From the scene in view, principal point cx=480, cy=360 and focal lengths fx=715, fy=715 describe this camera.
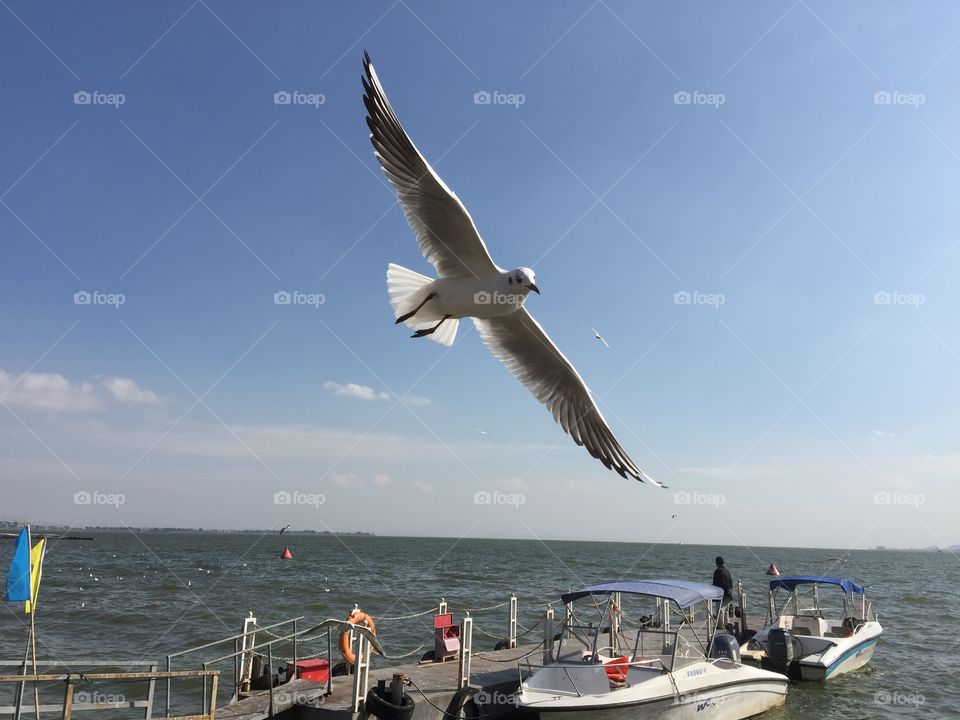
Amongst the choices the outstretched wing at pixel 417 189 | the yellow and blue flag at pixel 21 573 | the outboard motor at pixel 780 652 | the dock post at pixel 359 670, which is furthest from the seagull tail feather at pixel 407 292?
the outboard motor at pixel 780 652

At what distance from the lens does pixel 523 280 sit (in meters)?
7.75

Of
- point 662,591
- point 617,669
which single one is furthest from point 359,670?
point 662,591

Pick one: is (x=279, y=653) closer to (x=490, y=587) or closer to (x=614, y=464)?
(x=614, y=464)

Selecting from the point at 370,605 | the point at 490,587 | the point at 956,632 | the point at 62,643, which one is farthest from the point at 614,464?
the point at 490,587

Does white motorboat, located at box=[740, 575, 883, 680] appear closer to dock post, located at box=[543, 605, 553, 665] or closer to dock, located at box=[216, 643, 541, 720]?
dock post, located at box=[543, 605, 553, 665]

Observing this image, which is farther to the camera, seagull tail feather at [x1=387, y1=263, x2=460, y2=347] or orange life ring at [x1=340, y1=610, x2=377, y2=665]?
orange life ring at [x1=340, y1=610, x2=377, y2=665]

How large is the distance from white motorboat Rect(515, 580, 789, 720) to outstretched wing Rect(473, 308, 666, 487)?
9.14ft

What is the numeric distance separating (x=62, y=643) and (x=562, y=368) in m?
16.3

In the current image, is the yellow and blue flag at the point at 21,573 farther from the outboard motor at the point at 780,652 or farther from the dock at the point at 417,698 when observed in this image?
the outboard motor at the point at 780,652

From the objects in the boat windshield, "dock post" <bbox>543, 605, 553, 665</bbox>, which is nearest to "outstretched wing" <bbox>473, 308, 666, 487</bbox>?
the boat windshield

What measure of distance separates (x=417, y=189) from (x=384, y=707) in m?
6.23

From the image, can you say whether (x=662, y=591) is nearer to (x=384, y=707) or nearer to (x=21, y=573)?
(x=384, y=707)

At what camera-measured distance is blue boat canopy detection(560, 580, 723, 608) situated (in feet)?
35.4

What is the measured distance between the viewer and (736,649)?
11.9 metres
